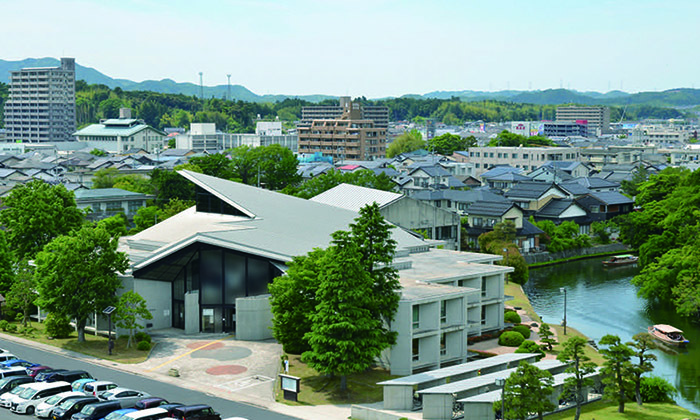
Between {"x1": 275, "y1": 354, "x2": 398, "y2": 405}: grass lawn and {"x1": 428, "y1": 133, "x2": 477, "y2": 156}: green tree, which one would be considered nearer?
{"x1": 275, "y1": 354, "x2": 398, "y2": 405}: grass lawn

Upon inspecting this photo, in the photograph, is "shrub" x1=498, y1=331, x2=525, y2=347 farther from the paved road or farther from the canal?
the paved road

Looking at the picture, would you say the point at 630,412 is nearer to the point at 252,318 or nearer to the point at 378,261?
the point at 378,261

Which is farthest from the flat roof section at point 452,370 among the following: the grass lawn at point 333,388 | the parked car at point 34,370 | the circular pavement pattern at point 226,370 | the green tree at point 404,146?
the green tree at point 404,146

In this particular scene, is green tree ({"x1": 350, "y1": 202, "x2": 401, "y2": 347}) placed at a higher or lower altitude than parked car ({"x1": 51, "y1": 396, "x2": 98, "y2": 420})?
higher

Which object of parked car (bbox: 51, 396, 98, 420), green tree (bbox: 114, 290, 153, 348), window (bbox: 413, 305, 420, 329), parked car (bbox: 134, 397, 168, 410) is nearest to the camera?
parked car (bbox: 51, 396, 98, 420)

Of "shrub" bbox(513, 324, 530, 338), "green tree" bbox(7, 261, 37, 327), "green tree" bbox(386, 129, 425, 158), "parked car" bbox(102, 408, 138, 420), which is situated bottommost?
"shrub" bbox(513, 324, 530, 338)

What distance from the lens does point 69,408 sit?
2873 centimetres

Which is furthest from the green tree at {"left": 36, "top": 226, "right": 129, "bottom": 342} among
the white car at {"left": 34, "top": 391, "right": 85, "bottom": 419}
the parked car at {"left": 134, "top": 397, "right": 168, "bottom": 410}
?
the parked car at {"left": 134, "top": 397, "right": 168, "bottom": 410}

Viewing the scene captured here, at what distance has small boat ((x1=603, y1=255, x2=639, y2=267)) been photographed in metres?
75.0

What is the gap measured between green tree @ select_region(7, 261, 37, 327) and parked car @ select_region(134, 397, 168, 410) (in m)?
16.4

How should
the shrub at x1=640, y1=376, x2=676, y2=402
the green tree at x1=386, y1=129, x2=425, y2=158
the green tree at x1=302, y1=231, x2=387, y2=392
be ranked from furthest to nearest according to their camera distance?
the green tree at x1=386, y1=129, x2=425, y2=158
the shrub at x1=640, y1=376, x2=676, y2=402
the green tree at x1=302, y1=231, x2=387, y2=392

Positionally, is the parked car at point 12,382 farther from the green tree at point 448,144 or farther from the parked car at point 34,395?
the green tree at point 448,144

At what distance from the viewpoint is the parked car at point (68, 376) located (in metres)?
32.6

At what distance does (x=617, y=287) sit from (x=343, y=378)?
38.9 m
